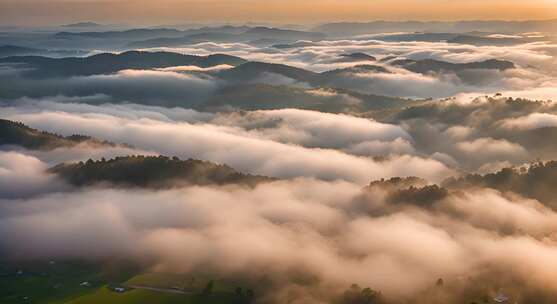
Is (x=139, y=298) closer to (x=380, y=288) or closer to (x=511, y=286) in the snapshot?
(x=380, y=288)

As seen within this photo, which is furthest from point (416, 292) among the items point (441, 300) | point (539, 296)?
point (539, 296)

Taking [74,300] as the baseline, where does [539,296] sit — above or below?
above

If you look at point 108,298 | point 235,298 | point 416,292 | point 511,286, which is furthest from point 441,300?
point 108,298

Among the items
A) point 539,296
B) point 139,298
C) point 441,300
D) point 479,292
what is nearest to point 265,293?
point 139,298

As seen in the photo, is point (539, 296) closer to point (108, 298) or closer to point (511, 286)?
point (511, 286)

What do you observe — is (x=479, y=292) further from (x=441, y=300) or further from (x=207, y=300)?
(x=207, y=300)

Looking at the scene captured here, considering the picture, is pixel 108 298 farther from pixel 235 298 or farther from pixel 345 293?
pixel 345 293

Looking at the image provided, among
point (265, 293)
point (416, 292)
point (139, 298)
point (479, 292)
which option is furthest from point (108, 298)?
point (479, 292)
